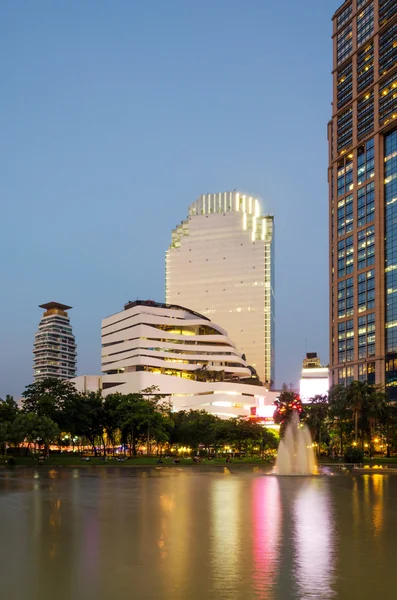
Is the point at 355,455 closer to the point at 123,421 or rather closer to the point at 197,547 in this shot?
the point at 123,421

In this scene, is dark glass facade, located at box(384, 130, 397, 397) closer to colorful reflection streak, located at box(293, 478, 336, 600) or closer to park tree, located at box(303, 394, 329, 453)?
park tree, located at box(303, 394, 329, 453)

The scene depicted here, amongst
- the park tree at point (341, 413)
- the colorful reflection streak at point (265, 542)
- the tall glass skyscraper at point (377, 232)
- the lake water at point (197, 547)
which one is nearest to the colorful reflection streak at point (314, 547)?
the lake water at point (197, 547)

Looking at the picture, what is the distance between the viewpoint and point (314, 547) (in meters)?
28.9

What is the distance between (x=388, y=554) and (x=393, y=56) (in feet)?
601

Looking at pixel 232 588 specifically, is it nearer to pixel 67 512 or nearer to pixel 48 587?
pixel 48 587

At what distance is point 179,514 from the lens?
39.9 meters

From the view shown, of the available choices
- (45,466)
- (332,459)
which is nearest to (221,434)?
(332,459)

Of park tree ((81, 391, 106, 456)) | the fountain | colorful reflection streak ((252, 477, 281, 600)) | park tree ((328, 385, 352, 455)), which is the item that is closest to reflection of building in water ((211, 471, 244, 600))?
colorful reflection streak ((252, 477, 281, 600))

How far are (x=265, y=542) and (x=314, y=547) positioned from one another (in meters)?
2.19

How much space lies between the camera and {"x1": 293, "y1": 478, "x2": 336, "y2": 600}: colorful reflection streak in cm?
2169

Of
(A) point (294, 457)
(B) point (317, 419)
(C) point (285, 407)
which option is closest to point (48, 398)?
(C) point (285, 407)

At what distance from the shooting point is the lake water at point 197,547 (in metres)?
21.6

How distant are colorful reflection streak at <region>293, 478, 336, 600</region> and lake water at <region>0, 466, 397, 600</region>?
0.14ft

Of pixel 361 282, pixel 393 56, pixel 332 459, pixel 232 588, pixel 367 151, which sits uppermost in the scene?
pixel 393 56
